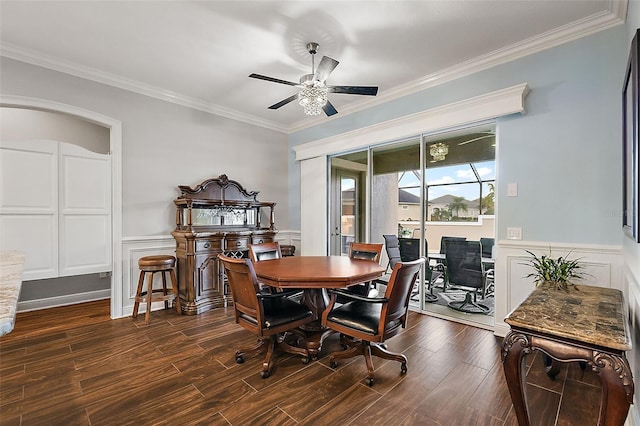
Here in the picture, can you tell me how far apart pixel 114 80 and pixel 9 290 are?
11.2 feet

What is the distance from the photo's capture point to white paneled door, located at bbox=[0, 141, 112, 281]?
3.10 metres

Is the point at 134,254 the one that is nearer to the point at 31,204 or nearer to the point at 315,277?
the point at 31,204

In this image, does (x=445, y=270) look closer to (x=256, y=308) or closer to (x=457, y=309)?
Answer: (x=457, y=309)

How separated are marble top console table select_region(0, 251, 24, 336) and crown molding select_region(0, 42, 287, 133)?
2481mm

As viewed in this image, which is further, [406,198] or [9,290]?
[406,198]

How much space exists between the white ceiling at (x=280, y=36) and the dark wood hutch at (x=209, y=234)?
1523 mm

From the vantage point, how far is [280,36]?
2752mm

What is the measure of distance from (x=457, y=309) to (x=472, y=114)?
2.35m

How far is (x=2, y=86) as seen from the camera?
9.68 feet

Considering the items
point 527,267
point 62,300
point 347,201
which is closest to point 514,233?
point 527,267

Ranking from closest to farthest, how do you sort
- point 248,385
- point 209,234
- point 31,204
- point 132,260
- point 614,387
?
1. point 614,387
2. point 248,385
3. point 31,204
4. point 132,260
5. point 209,234

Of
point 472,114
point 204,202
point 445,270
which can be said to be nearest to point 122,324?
point 204,202

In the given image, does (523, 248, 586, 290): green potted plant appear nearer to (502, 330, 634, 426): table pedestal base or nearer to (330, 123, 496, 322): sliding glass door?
(330, 123, 496, 322): sliding glass door

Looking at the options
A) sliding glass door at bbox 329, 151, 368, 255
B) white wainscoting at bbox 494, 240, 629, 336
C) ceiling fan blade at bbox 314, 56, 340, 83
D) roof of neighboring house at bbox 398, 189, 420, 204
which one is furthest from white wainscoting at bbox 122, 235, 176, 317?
white wainscoting at bbox 494, 240, 629, 336
